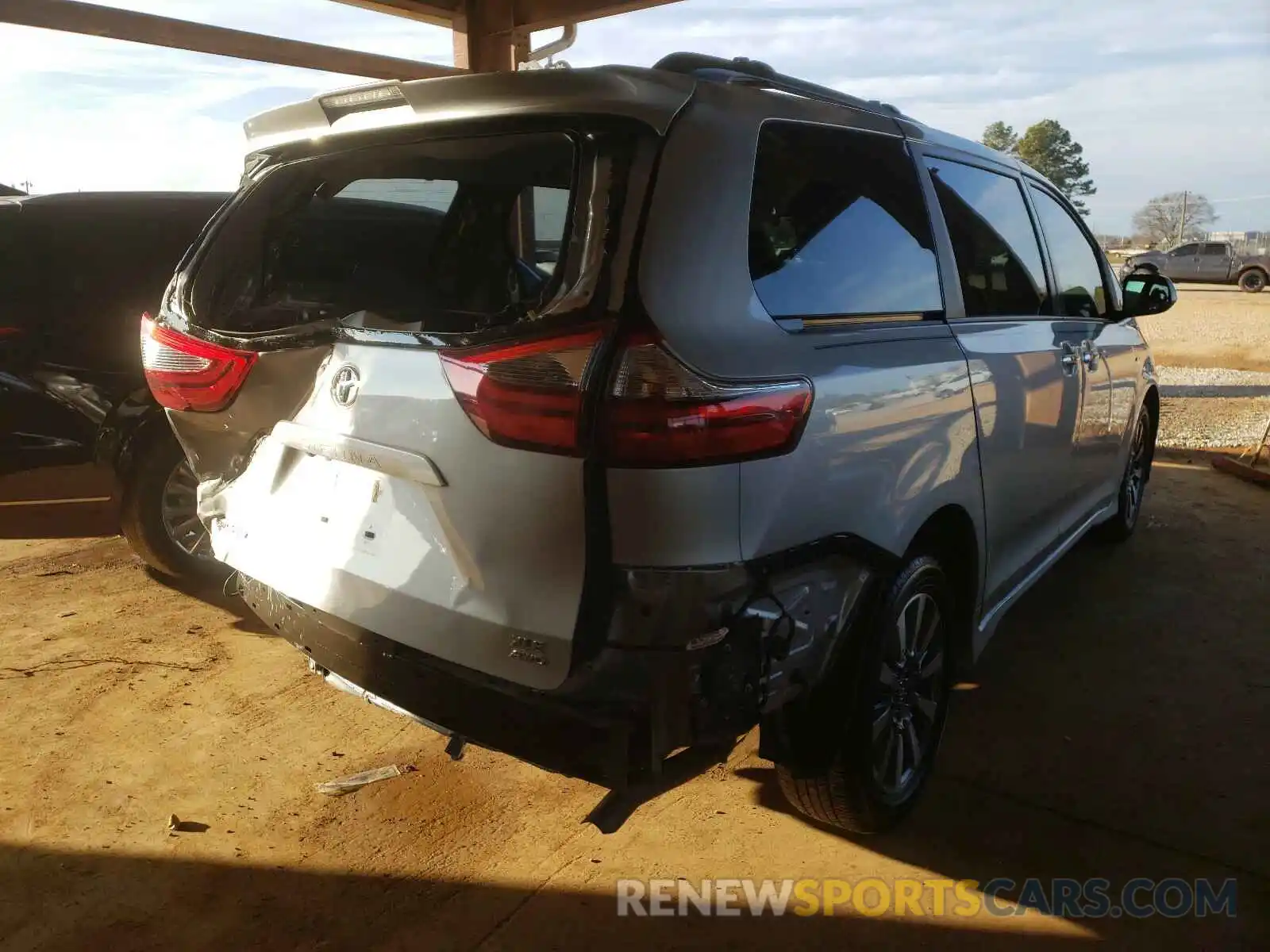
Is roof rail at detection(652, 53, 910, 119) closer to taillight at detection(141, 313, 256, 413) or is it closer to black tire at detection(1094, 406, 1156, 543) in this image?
taillight at detection(141, 313, 256, 413)

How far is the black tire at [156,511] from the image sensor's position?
13.9ft

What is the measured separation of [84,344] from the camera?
4.61 metres

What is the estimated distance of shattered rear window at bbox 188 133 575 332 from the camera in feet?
7.38

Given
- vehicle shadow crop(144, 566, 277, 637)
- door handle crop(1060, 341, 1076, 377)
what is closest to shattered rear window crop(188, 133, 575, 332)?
vehicle shadow crop(144, 566, 277, 637)

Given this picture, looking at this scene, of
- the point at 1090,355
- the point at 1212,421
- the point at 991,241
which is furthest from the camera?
the point at 1212,421

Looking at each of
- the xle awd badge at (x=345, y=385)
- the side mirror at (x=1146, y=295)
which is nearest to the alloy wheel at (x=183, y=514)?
the xle awd badge at (x=345, y=385)

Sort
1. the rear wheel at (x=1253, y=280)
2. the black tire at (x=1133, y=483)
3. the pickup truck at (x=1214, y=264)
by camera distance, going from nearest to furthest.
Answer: the black tire at (x=1133, y=483), the rear wheel at (x=1253, y=280), the pickup truck at (x=1214, y=264)

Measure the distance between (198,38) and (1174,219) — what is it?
86.0m

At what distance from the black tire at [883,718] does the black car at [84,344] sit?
3.12 m

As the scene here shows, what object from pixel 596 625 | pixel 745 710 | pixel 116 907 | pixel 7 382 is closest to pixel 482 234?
pixel 596 625

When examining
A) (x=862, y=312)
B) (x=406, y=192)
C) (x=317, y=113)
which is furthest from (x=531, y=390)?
(x=406, y=192)

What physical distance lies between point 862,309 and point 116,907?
7.73 ft

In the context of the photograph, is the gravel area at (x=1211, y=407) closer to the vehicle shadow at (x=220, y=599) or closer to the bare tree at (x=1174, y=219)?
the vehicle shadow at (x=220, y=599)

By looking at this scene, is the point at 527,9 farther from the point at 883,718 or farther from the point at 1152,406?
the point at 883,718
